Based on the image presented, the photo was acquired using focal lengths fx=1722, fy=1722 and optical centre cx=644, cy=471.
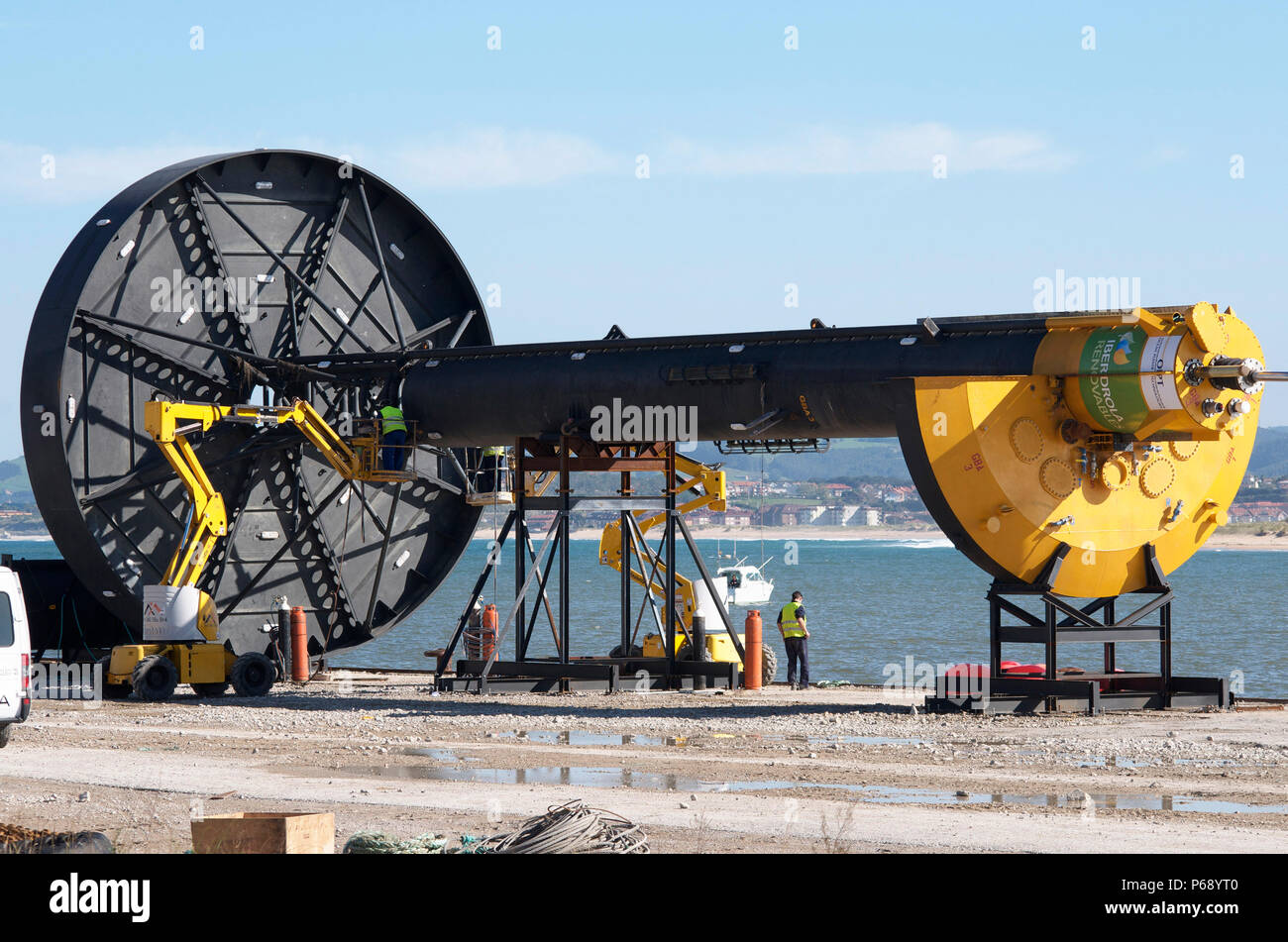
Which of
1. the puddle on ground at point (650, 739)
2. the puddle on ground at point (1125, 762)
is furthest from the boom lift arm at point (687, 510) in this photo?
the puddle on ground at point (1125, 762)

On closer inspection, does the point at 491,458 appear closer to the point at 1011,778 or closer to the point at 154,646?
the point at 154,646

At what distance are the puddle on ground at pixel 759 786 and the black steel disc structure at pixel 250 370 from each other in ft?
39.9

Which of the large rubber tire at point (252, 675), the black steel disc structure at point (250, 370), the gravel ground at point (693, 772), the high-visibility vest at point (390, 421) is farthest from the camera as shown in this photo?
the high-visibility vest at point (390, 421)

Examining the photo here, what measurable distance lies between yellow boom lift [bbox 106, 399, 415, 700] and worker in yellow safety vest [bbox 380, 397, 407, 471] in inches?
37.9

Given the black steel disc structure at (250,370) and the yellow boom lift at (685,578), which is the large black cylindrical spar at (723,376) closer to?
the black steel disc structure at (250,370)

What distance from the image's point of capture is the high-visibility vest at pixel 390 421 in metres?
28.8

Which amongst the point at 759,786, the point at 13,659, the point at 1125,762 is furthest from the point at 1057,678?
the point at 13,659

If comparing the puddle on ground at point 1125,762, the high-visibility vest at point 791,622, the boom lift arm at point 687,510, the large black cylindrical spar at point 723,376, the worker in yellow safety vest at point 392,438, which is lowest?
the puddle on ground at point 1125,762

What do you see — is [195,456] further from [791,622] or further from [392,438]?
[791,622]

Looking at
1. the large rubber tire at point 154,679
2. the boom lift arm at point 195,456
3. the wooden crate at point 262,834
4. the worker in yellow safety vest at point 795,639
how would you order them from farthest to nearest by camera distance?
1. the worker in yellow safety vest at point 795,639
2. the boom lift arm at point 195,456
3. the large rubber tire at point 154,679
4. the wooden crate at point 262,834

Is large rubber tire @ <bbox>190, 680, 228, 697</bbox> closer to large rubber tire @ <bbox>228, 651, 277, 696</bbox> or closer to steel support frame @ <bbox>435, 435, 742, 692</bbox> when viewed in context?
large rubber tire @ <bbox>228, 651, 277, 696</bbox>

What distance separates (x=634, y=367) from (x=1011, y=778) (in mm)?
11823

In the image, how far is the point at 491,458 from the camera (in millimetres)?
34469

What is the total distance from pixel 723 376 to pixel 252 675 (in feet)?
29.7
